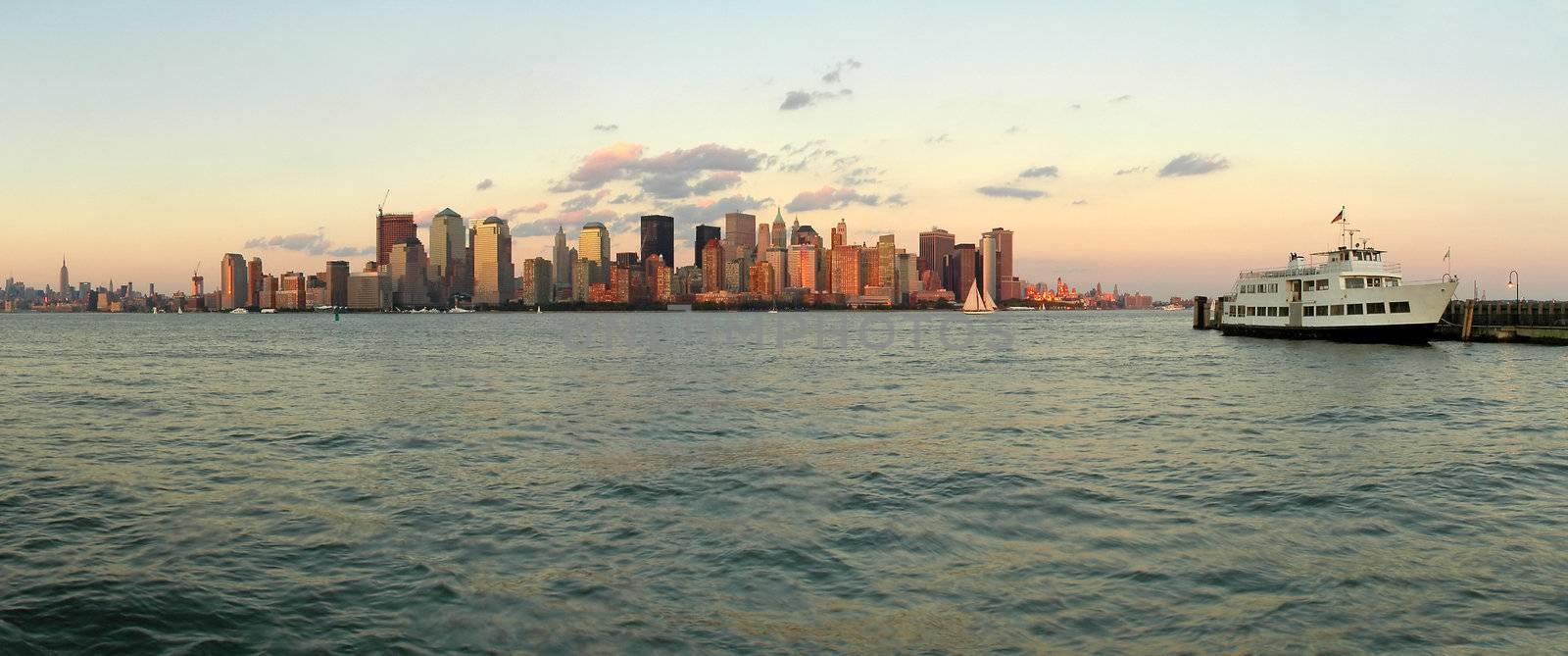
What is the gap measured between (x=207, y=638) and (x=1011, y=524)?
47.1 feet

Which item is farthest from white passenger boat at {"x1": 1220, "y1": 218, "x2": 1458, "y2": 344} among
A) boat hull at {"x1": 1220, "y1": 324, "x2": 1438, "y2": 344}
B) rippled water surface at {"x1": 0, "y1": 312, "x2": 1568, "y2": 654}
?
→ rippled water surface at {"x1": 0, "y1": 312, "x2": 1568, "y2": 654}

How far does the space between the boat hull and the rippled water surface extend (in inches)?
1834

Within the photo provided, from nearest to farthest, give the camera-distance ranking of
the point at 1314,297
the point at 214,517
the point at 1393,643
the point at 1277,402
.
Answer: the point at 1393,643, the point at 214,517, the point at 1277,402, the point at 1314,297

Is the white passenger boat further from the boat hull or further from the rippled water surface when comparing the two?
the rippled water surface

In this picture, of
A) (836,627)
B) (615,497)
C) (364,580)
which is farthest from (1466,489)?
(364,580)

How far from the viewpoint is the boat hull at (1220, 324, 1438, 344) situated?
279 ft

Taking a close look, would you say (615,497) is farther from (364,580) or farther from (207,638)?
(207,638)

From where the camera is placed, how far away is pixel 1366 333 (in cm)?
8869

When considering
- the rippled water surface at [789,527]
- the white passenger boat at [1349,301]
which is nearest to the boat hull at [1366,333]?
the white passenger boat at [1349,301]

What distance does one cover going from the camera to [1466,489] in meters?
23.0

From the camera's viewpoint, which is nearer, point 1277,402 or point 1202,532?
point 1202,532

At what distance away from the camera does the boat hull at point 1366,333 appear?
279 feet

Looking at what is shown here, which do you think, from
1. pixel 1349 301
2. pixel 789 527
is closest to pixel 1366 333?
pixel 1349 301

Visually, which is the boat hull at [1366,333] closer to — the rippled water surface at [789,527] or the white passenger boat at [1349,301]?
the white passenger boat at [1349,301]
